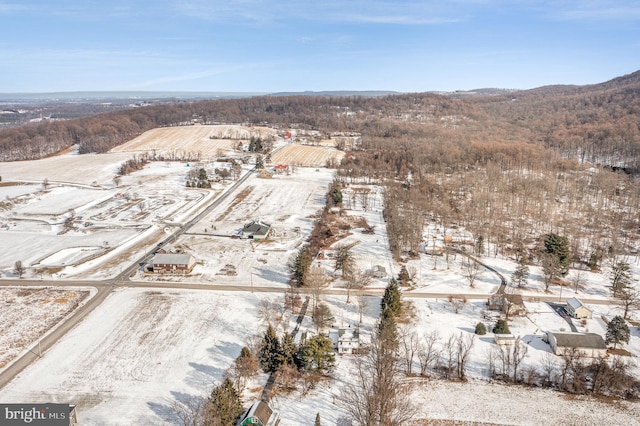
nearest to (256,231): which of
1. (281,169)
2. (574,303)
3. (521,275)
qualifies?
(521,275)

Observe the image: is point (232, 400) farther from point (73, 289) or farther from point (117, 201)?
point (117, 201)

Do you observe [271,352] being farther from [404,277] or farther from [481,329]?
[404,277]

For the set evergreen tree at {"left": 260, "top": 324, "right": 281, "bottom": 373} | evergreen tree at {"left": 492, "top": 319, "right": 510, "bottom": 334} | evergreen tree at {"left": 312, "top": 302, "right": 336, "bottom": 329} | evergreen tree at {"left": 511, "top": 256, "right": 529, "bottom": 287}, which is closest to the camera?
evergreen tree at {"left": 260, "top": 324, "right": 281, "bottom": 373}

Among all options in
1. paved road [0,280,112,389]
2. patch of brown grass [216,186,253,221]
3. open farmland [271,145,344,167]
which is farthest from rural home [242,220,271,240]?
open farmland [271,145,344,167]

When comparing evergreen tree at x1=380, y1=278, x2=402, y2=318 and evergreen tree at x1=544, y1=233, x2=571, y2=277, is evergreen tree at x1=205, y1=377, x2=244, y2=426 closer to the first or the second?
evergreen tree at x1=380, y1=278, x2=402, y2=318

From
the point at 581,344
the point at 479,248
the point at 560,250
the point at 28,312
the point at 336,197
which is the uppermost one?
the point at 336,197

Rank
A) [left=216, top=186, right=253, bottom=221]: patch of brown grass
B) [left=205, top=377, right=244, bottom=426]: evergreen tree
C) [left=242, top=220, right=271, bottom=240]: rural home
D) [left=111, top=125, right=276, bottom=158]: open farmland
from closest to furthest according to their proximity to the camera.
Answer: [left=205, top=377, right=244, bottom=426]: evergreen tree
[left=242, top=220, right=271, bottom=240]: rural home
[left=216, top=186, right=253, bottom=221]: patch of brown grass
[left=111, top=125, right=276, bottom=158]: open farmland
